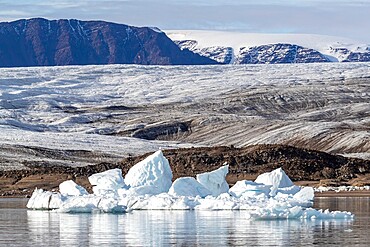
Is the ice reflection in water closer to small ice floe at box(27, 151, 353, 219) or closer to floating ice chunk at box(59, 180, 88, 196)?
small ice floe at box(27, 151, 353, 219)

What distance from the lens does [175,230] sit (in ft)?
111

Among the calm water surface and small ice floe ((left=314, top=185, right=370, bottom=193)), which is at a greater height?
small ice floe ((left=314, top=185, right=370, bottom=193))

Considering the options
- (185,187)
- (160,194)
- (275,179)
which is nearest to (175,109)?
(275,179)

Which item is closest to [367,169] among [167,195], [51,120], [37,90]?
[167,195]

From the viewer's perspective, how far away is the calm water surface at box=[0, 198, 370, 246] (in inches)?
1172

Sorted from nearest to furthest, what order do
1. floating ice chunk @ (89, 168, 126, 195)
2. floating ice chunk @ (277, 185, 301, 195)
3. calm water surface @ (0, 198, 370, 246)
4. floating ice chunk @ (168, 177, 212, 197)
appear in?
calm water surface @ (0, 198, 370, 246) → floating ice chunk @ (168, 177, 212, 197) → floating ice chunk @ (89, 168, 126, 195) → floating ice chunk @ (277, 185, 301, 195)

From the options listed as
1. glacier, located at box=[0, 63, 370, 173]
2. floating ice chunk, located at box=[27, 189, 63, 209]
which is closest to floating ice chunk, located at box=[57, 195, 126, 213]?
floating ice chunk, located at box=[27, 189, 63, 209]

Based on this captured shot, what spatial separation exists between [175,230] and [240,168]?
4245 centimetres

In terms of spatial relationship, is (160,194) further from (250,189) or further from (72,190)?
(72,190)

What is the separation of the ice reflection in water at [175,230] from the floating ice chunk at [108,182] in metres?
6.20

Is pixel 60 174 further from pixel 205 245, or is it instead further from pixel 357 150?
pixel 205 245

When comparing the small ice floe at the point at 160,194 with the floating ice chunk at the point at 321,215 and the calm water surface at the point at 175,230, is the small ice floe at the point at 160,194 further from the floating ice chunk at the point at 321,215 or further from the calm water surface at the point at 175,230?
the floating ice chunk at the point at 321,215

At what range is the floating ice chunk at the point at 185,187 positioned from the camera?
153 feet

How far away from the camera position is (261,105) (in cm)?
14288
